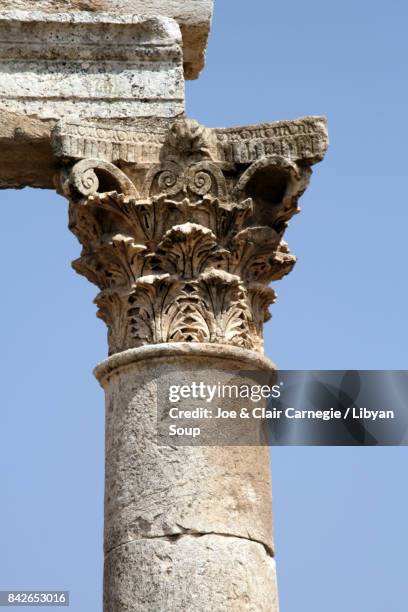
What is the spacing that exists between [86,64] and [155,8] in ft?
2.61

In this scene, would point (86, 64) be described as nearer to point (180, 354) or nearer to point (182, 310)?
point (182, 310)

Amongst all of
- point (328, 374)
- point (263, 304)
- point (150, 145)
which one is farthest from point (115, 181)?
point (328, 374)

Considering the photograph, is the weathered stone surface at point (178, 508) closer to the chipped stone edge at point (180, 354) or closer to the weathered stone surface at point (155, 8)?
the chipped stone edge at point (180, 354)

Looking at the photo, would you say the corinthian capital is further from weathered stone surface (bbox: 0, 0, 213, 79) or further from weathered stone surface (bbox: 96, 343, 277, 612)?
weathered stone surface (bbox: 0, 0, 213, 79)

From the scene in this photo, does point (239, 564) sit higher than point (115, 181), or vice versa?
point (115, 181)

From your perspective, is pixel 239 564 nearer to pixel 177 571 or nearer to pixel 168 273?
pixel 177 571

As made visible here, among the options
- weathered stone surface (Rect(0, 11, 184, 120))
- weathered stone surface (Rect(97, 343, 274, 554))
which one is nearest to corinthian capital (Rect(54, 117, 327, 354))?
weathered stone surface (Rect(97, 343, 274, 554))

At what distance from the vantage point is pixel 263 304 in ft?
35.0

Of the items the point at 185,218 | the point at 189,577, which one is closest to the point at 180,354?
the point at 185,218

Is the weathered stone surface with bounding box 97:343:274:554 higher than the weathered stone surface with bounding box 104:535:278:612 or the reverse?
higher

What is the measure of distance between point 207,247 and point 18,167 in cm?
193

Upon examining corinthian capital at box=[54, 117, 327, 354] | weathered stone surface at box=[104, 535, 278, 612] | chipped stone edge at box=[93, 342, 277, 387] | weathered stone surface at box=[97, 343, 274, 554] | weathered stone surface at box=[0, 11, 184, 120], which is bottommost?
weathered stone surface at box=[104, 535, 278, 612]

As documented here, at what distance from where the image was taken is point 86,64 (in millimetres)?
11172

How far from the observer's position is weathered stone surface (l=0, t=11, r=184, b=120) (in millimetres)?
11000
